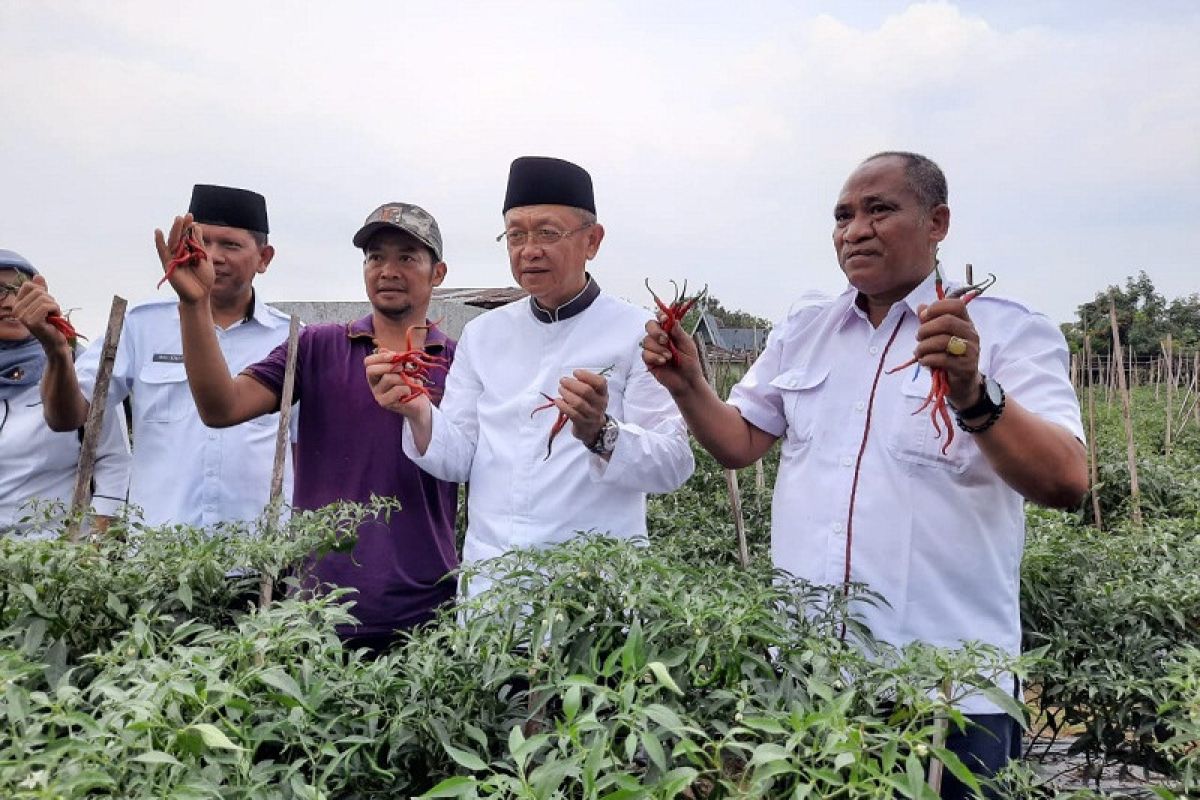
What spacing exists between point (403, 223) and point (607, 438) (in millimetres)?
1054

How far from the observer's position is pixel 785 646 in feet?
4.99

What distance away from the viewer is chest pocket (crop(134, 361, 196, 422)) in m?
3.34

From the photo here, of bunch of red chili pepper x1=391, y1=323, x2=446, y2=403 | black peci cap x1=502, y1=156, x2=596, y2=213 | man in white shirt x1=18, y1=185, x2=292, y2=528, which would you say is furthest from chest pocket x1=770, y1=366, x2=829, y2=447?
man in white shirt x1=18, y1=185, x2=292, y2=528

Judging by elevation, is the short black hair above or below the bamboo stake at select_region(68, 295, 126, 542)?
above

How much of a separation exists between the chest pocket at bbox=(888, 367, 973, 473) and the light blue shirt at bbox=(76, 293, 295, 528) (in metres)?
2.09

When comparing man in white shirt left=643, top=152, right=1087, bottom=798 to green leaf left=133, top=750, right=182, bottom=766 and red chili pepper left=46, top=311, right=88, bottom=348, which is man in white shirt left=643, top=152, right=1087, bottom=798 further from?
red chili pepper left=46, top=311, right=88, bottom=348

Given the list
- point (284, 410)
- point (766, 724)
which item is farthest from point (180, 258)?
point (766, 724)

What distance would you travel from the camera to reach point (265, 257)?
11.6ft

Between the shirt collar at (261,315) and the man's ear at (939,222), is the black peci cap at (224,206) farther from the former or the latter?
the man's ear at (939,222)

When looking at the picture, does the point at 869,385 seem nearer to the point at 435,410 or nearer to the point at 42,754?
the point at 435,410

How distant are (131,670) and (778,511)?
1.46 meters

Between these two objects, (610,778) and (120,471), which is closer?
(610,778)

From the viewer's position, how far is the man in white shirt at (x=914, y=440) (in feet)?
6.34

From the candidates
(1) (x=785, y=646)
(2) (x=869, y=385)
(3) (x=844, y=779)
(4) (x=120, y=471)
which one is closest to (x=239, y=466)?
(4) (x=120, y=471)
